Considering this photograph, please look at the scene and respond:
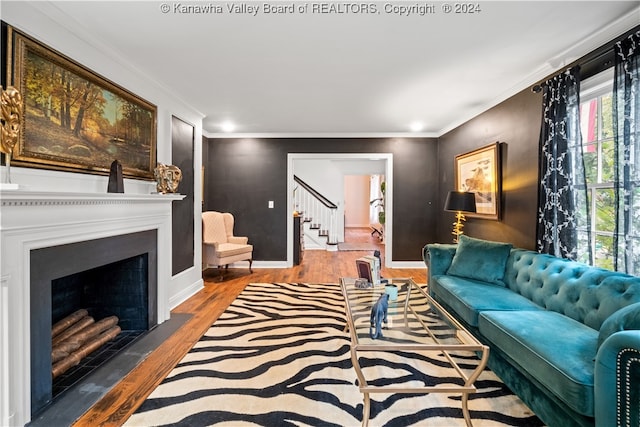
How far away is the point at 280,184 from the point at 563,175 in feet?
13.3

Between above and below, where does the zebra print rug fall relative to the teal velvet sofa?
below

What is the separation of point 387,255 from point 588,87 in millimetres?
3774

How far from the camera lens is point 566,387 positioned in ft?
4.69

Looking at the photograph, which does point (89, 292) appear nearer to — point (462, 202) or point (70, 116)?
point (70, 116)

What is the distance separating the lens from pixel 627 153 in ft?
6.71

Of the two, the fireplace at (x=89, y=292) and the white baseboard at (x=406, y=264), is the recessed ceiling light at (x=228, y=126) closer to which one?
the fireplace at (x=89, y=292)

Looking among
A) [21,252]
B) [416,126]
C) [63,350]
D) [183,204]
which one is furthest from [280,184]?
[21,252]

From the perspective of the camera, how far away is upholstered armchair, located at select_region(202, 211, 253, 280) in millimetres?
4676

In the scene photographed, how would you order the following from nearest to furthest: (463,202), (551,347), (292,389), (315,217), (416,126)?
(551,347) → (292,389) → (463,202) → (416,126) → (315,217)

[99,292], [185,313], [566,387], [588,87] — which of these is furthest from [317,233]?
[566,387]

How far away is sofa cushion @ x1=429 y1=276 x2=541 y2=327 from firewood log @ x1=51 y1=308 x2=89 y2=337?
3.05 metres

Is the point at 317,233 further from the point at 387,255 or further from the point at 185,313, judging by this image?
the point at 185,313

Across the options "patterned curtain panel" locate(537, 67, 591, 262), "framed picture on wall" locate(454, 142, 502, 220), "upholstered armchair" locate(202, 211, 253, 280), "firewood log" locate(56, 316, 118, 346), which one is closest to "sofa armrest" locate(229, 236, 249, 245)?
"upholstered armchair" locate(202, 211, 253, 280)

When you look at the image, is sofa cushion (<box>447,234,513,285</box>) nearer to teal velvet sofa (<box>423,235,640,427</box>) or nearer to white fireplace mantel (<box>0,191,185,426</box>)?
teal velvet sofa (<box>423,235,640,427</box>)
